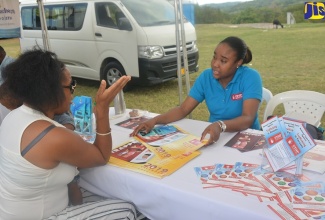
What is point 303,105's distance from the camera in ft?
7.74

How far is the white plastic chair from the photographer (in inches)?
89.6

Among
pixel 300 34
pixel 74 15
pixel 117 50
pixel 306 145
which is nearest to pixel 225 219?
pixel 306 145

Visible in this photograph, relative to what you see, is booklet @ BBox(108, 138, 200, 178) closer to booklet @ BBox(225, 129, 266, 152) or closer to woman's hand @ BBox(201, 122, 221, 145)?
woman's hand @ BBox(201, 122, 221, 145)

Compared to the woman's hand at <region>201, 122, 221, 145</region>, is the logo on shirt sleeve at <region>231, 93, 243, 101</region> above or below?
above

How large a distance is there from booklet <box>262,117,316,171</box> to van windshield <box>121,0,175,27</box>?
4508 mm

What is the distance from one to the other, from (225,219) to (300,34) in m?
14.1

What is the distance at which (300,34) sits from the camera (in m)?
13.5

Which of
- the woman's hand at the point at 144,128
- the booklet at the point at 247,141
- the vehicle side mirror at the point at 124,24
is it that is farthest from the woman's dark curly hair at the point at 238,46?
the vehicle side mirror at the point at 124,24

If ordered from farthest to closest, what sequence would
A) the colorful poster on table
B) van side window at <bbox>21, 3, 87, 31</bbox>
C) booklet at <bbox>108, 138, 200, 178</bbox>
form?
van side window at <bbox>21, 3, 87, 31</bbox> → the colorful poster on table → booklet at <bbox>108, 138, 200, 178</bbox>

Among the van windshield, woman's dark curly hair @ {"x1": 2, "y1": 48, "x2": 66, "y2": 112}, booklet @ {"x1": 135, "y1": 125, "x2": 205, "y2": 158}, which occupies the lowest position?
booklet @ {"x1": 135, "y1": 125, "x2": 205, "y2": 158}

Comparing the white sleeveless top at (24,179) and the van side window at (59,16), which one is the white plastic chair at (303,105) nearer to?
the white sleeveless top at (24,179)

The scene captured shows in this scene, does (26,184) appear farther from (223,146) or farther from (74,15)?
(74,15)

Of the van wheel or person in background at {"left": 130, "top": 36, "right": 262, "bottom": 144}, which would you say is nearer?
person in background at {"left": 130, "top": 36, "right": 262, "bottom": 144}

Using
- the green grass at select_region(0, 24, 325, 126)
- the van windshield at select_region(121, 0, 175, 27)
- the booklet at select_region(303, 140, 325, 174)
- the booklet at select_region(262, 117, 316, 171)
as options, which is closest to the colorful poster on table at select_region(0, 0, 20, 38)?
the green grass at select_region(0, 24, 325, 126)
